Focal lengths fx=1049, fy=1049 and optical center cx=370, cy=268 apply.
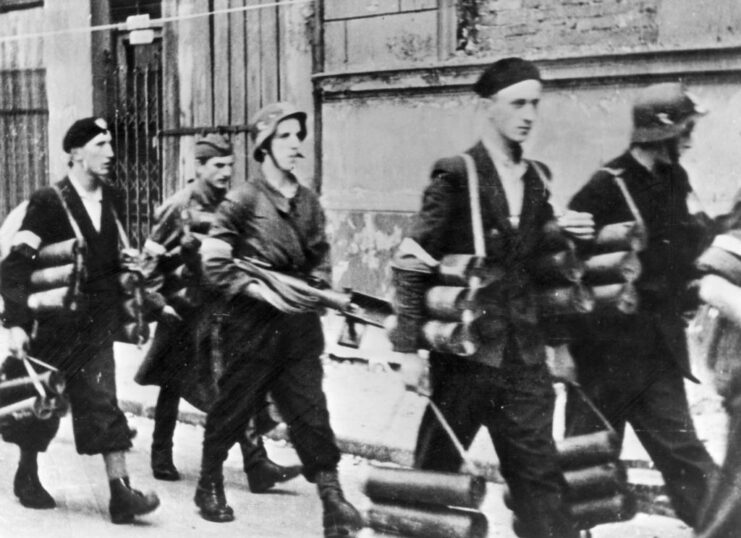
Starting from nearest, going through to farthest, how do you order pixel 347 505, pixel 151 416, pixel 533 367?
pixel 533 367 → pixel 347 505 → pixel 151 416

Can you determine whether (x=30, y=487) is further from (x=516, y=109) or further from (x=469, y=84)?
(x=516, y=109)

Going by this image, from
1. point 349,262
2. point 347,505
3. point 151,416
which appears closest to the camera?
point 347,505

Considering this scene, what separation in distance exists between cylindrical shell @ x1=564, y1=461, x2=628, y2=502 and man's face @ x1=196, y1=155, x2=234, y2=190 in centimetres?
227

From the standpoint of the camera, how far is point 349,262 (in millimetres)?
5344

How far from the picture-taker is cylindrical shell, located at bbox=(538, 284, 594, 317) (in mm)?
4320

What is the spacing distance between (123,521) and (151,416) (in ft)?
2.98

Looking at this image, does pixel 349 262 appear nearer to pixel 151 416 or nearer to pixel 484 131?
pixel 484 131

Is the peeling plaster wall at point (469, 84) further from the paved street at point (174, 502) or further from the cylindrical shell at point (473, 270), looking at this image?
the paved street at point (174, 502)

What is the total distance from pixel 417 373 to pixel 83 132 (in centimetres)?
243

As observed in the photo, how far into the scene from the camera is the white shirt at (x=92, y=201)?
5.50 m

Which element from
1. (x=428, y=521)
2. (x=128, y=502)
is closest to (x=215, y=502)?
(x=128, y=502)

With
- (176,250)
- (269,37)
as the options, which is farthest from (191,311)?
(269,37)

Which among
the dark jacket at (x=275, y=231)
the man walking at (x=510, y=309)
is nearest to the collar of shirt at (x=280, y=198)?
the dark jacket at (x=275, y=231)

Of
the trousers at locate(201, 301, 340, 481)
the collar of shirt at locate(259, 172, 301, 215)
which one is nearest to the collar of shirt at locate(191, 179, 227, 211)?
the collar of shirt at locate(259, 172, 301, 215)
